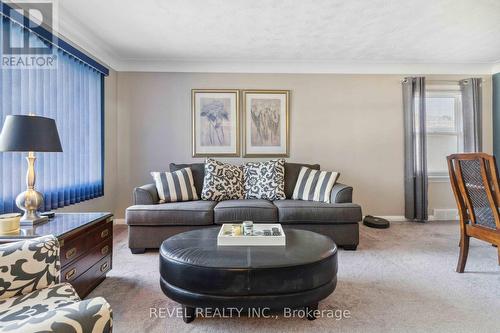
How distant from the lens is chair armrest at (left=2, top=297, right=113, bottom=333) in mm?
825

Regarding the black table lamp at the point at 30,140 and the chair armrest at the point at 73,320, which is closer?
the chair armrest at the point at 73,320

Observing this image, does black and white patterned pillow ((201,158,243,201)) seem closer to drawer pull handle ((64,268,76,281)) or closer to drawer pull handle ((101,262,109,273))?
drawer pull handle ((101,262,109,273))

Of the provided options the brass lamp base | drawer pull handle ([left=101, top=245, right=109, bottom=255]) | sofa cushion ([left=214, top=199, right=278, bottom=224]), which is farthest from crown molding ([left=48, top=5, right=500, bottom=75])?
drawer pull handle ([left=101, top=245, right=109, bottom=255])

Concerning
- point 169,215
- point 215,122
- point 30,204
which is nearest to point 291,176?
point 215,122

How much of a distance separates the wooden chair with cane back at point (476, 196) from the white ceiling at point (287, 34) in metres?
1.52

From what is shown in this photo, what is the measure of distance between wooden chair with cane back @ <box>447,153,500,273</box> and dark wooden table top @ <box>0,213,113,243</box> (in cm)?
296

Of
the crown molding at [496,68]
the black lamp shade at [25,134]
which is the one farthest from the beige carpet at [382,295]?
the crown molding at [496,68]

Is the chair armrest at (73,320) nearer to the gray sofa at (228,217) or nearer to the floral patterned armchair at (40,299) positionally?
the floral patterned armchair at (40,299)

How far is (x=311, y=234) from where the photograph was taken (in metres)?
1.96

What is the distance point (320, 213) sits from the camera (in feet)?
8.93

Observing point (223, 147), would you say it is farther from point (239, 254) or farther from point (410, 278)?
point (410, 278)

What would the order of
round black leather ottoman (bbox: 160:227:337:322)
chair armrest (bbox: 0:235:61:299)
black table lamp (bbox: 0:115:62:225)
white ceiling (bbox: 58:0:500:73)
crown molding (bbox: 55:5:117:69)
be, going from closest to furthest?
chair armrest (bbox: 0:235:61:299), round black leather ottoman (bbox: 160:227:337:322), black table lamp (bbox: 0:115:62:225), white ceiling (bbox: 58:0:500:73), crown molding (bbox: 55:5:117:69)

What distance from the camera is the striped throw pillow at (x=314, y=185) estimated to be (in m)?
3.05

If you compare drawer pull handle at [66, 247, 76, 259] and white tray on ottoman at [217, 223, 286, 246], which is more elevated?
white tray on ottoman at [217, 223, 286, 246]
